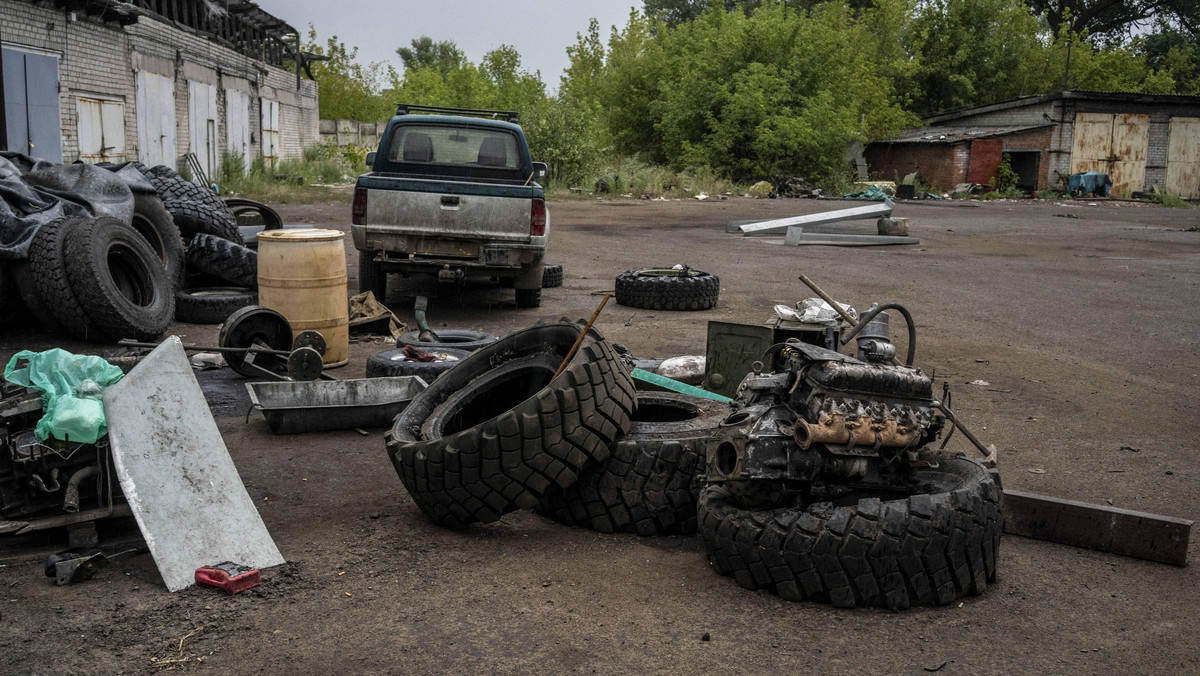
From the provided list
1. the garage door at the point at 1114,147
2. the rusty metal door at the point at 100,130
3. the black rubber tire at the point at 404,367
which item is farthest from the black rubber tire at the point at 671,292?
the garage door at the point at 1114,147

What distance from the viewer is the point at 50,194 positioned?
26.5 feet

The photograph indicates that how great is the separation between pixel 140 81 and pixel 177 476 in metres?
20.0

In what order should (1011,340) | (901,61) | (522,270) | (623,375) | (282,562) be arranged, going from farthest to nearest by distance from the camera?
(901,61), (522,270), (1011,340), (623,375), (282,562)

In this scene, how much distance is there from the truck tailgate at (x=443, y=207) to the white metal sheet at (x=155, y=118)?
14390mm

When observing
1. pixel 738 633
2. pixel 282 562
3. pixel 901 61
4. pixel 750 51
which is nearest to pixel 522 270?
pixel 282 562

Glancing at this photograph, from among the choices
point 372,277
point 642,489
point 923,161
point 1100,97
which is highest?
point 1100,97

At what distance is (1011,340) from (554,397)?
5.94m

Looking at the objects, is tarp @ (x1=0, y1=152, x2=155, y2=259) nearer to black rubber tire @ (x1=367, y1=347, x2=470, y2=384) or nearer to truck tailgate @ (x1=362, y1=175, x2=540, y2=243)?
truck tailgate @ (x1=362, y1=175, x2=540, y2=243)

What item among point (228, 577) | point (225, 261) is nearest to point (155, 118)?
point (225, 261)

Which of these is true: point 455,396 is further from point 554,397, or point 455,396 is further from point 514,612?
point 514,612

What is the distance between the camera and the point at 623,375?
3930 mm

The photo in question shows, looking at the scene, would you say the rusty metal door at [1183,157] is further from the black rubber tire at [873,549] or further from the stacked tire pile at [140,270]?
the black rubber tire at [873,549]

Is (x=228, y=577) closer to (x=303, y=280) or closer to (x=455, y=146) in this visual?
(x=303, y=280)

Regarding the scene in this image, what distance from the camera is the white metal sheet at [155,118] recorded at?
20.6 m
